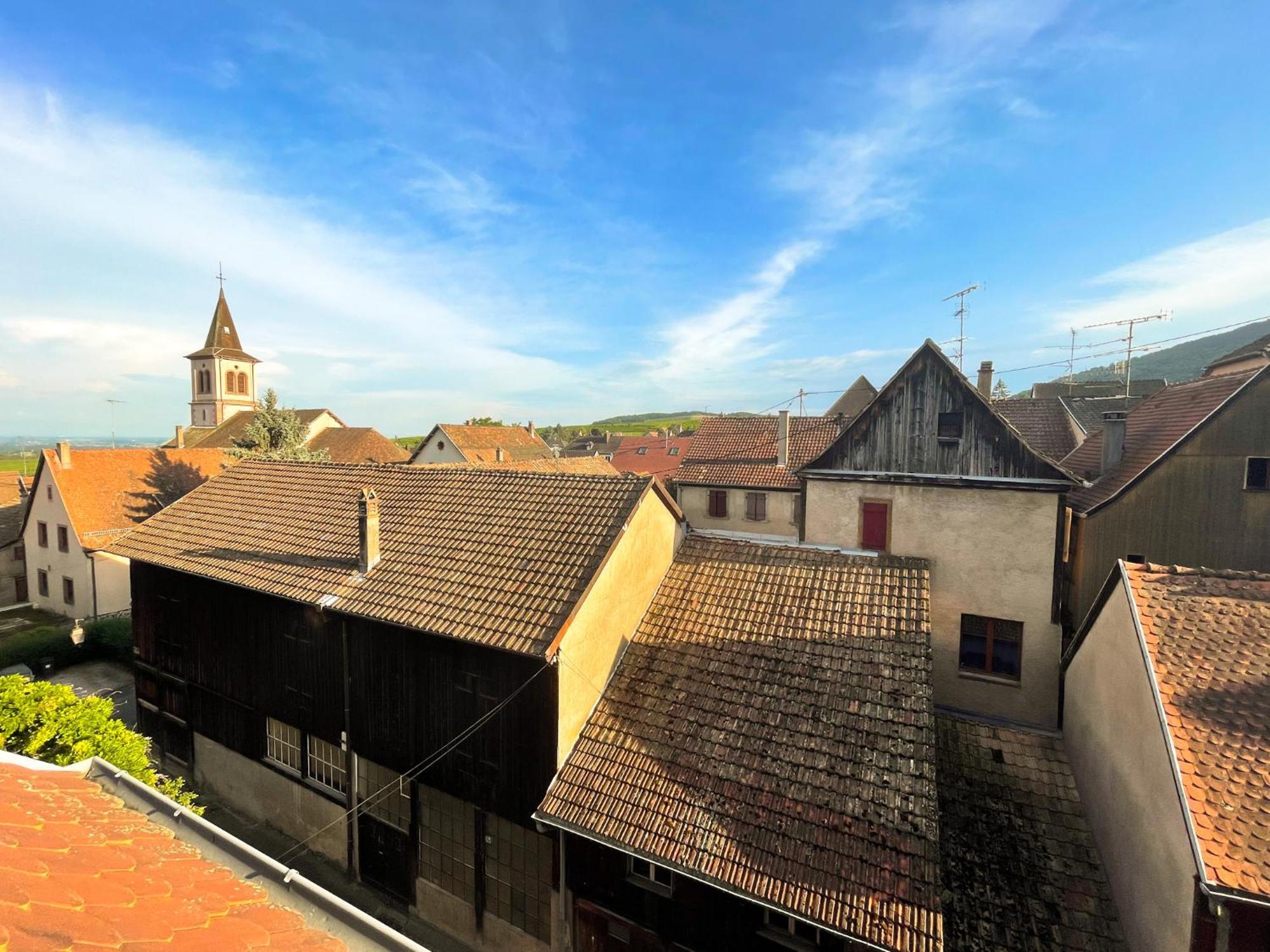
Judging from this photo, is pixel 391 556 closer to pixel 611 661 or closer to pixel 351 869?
pixel 611 661

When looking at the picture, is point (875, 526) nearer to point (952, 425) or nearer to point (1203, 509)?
point (952, 425)

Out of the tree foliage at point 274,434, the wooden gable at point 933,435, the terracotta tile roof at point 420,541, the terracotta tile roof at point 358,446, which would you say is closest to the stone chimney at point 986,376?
the wooden gable at point 933,435

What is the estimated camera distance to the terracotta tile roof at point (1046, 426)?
68.4ft

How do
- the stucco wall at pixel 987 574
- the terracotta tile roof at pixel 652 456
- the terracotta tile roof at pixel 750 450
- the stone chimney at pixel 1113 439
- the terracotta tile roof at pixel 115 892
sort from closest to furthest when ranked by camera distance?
the terracotta tile roof at pixel 115 892 → the stucco wall at pixel 987 574 → the stone chimney at pixel 1113 439 → the terracotta tile roof at pixel 750 450 → the terracotta tile roof at pixel 652 456

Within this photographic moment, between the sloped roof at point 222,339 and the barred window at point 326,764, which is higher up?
the sloped roof at point 222,339

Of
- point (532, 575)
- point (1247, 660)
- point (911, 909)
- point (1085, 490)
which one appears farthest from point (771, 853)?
point (1085, 490)

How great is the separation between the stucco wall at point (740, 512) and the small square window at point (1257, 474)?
14.6 m

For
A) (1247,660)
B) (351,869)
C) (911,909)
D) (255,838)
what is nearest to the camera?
(911,909)

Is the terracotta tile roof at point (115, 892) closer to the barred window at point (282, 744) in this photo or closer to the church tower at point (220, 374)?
the barred window at point (282, 744)

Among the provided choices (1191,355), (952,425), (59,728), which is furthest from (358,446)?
(1191,355)

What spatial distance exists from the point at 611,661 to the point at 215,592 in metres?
10.3

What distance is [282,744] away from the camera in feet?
42.8

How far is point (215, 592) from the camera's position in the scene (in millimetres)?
13703

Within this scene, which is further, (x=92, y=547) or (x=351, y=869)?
(x=92, y=547)
